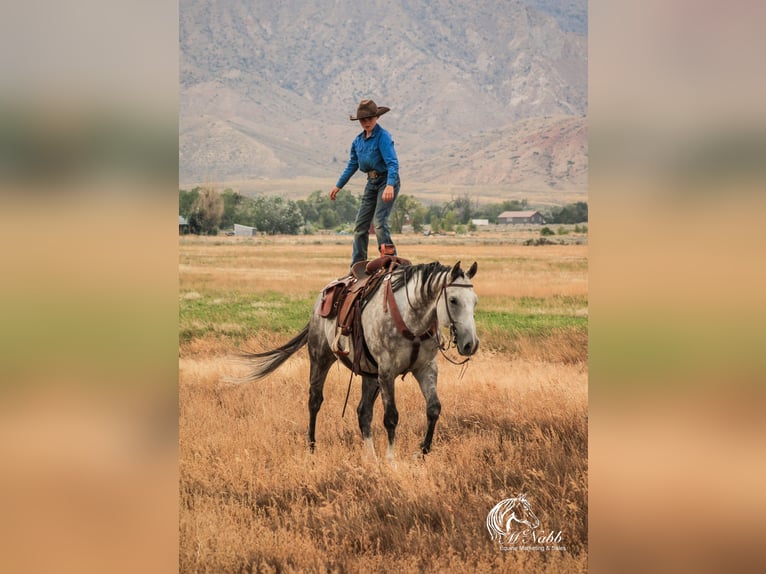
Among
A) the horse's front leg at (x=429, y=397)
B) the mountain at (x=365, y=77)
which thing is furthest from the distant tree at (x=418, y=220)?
the horse's front leg at (x=429, y=397)

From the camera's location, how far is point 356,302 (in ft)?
27.4

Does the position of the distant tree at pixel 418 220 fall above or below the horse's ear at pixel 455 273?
above

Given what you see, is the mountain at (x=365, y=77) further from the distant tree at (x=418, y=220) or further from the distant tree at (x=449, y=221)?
the distant tree at (x=418, y=220)

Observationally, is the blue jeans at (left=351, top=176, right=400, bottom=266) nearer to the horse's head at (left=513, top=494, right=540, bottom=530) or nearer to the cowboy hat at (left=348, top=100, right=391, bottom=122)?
the cowboy hat at (left=348, top=100, right=391, bottom=122)

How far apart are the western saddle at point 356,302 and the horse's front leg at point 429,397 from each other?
66 centimetres

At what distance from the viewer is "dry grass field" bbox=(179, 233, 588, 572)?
22.4 feet

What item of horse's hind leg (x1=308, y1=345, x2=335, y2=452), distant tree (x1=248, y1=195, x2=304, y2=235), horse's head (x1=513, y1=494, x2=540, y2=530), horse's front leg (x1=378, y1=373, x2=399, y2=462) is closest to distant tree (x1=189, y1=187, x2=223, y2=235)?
distant tree (x1=248, y1=195, x2=304, y2=235)

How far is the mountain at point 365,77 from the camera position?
1371 centimetres

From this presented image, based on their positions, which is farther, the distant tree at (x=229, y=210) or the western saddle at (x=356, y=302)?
the distant tree at (x=229, y=210)
